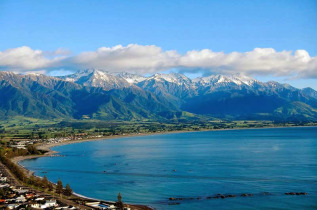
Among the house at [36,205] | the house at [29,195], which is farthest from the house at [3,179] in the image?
the house at [36,205]

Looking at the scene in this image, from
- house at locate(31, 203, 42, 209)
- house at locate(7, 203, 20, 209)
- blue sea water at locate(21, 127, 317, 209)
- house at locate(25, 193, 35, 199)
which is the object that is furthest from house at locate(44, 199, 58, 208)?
blue sea water at locate(21, 127, 317, 209)

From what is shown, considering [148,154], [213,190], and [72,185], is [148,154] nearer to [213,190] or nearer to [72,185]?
[72,185]

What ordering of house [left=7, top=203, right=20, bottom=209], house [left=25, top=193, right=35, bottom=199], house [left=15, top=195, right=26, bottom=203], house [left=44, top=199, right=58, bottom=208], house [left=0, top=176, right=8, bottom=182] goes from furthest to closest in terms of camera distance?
house [left=0, top=176, right=8, bottom=182] → house [left=25, top=193, right=35, bottom=199] → house [left=15, top=195, right=26, bottom=203] → house [left=44, top=199, right=58, bottom=208] → house [left=7, top=203, right=20, bottom=209]

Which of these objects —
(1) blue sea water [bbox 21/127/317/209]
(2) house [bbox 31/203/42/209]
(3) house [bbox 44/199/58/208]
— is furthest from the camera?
(1) blue sea water [bbox 21/127/317/209]

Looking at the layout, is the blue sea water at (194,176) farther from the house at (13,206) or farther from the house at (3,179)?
the house at (13,206)

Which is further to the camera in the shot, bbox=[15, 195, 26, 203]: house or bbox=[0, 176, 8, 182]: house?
bbox=[0, 176, 8, 182]: house

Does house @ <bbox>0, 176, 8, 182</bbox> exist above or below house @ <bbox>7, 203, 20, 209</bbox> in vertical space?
above

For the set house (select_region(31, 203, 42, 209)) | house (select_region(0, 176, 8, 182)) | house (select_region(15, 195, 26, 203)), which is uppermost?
house (select_region(0, 176, 8, 182))

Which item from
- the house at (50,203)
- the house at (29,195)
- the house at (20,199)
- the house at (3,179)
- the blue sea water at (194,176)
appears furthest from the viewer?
the house at (3,179)

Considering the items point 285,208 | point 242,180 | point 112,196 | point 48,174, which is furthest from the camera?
point 48,174

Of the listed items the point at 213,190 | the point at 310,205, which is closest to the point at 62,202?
the point at 213,190

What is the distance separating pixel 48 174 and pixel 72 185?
13162mm

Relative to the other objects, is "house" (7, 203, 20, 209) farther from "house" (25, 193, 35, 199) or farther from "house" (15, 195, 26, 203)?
"house" (25, 193, 35, 199)

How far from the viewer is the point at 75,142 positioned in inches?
6457
